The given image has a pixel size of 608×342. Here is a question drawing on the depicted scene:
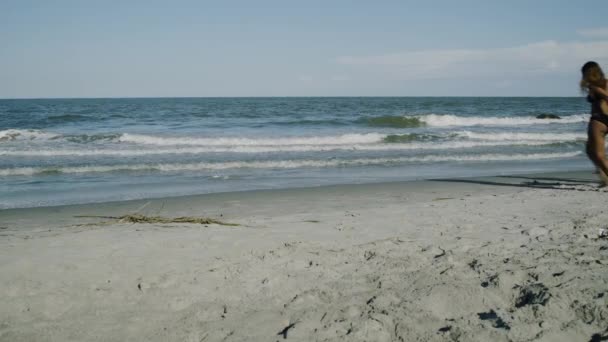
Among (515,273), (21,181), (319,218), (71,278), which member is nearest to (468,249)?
(515,273)

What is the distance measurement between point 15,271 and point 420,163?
33.5 ft

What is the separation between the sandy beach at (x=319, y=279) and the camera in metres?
2.63

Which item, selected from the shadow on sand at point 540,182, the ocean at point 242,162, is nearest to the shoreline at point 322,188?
the shadow on sand at point 540,182

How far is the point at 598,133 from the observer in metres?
6.64

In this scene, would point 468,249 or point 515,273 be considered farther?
point 468,249

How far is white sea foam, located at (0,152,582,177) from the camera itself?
11.0 m

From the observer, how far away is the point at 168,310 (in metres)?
2.98

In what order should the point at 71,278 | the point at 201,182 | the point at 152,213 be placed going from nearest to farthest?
the point at 71,278, the point at 152,213, the point at 201,182

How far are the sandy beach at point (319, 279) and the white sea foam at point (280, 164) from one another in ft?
19.5

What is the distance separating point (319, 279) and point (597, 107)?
5.64 meters

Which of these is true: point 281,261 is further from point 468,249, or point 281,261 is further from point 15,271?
point 15,271

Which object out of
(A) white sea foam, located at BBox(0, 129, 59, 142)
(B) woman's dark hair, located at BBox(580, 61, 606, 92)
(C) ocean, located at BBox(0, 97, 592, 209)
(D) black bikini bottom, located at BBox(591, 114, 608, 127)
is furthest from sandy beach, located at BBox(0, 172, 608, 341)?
(A) white sea foam, located at BBox(0, 129, 59, 142)

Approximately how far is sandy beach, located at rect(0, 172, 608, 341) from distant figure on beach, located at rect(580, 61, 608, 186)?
178cm

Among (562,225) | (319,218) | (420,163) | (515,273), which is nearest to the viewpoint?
(515,273)
